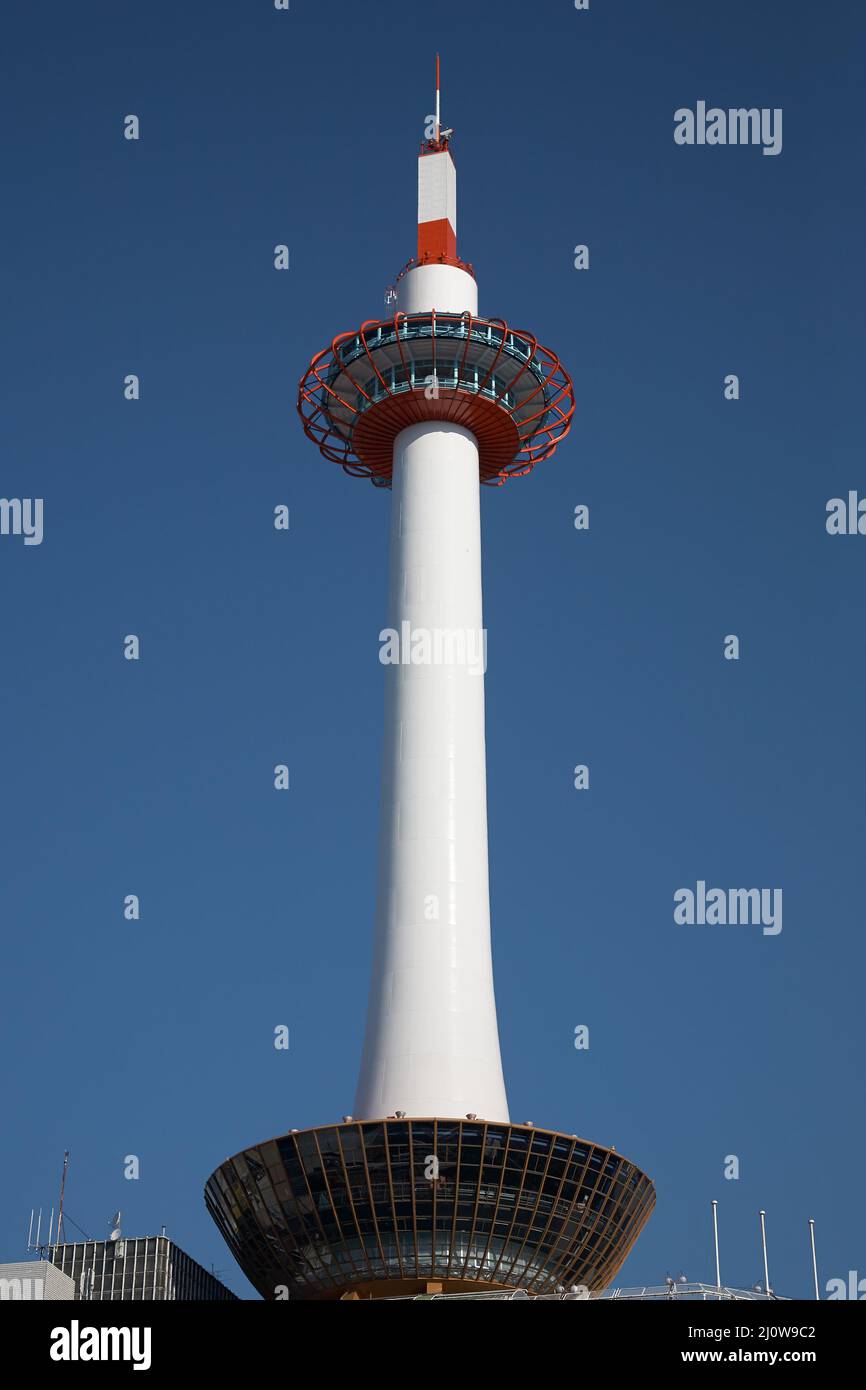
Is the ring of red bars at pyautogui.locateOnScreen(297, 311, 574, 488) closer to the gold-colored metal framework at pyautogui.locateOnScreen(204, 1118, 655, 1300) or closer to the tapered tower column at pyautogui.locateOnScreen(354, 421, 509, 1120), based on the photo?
the tapered tower column at pyautogui.locateOnScreen(354, 421, 509, 1120)

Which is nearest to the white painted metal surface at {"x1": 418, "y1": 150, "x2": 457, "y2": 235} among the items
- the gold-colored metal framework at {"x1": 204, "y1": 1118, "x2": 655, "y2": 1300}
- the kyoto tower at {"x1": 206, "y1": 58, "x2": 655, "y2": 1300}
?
the kyoto tower at {"x1": 206, "y1": 58, "x2": 655, "y2": 1300}

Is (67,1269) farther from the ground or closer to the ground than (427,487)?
closer to the ground

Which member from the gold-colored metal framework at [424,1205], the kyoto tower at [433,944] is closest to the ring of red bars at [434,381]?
the kyoto tower at [433,944]

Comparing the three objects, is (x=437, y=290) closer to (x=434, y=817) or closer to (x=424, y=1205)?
(x=434, y=817)

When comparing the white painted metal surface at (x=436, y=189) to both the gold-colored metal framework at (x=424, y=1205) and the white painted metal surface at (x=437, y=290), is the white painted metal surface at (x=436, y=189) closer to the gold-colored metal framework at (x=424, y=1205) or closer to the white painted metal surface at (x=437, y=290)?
the white painted metal surface at (x=437, y=290)
